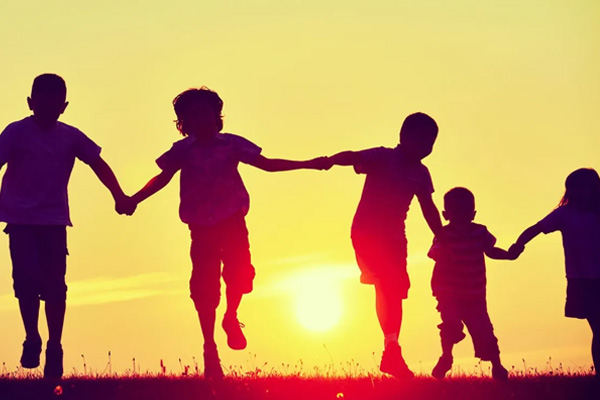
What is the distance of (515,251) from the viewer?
550 inches

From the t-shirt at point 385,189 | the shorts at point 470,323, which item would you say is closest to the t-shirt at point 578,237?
the shorts at point 470,323

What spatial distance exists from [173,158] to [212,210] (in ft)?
2.65

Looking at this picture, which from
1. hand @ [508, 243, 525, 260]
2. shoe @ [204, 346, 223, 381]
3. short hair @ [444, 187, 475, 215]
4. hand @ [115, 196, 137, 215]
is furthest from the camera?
hand @ [508, 243, 525, 260]

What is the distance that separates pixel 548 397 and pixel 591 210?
3.70 meters

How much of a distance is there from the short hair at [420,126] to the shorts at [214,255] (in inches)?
90.4

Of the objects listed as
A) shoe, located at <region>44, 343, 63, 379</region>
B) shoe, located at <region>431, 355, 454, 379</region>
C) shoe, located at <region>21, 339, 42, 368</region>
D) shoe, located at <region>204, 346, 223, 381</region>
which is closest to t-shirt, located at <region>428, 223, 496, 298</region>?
shoe, located at <region>431, 355, 454, 379</region>

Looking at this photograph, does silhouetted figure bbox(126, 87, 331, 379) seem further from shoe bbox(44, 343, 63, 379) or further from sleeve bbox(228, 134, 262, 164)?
shoe bbox(44, 343, 63, 379)

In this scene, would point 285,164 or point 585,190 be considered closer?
point 285,164

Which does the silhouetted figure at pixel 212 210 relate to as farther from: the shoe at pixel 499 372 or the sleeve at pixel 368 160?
the shoe at pixel 499 372

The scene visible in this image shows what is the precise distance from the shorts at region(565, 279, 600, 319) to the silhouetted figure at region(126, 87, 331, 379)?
185 inches

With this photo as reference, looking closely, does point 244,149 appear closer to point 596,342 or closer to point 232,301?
point 232,301

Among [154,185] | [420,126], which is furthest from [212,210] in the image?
[420,126]

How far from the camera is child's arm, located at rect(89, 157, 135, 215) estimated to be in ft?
42.2

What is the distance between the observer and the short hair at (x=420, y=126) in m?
12.2
